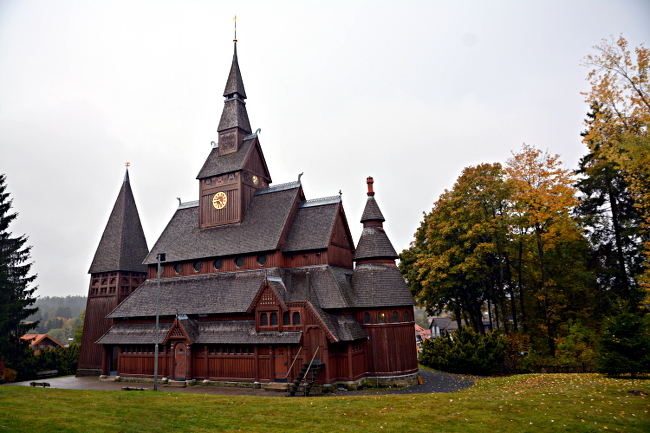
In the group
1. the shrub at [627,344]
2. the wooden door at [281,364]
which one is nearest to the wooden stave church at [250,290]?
the wooden door at [281,364]

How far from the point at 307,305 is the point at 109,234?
82.2 feet

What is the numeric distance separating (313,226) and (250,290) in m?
6.65

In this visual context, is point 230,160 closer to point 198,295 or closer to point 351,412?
point 198,295

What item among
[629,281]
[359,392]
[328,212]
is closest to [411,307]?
[359,392]

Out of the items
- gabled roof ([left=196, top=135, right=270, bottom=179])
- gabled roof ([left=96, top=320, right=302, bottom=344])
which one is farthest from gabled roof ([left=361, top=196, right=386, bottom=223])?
gabled roof ([left=196, top=135, right=270, bottom=179])

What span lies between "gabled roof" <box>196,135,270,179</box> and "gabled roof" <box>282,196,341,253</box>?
22.0 feet

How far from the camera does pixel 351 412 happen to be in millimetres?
16047

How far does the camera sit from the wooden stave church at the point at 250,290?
26203mm

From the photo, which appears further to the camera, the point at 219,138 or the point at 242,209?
the point at 219,138

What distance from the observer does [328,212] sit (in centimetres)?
3186

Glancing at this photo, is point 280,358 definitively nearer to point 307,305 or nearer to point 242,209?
point 307,305

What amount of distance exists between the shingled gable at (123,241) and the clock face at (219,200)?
945 centimetres

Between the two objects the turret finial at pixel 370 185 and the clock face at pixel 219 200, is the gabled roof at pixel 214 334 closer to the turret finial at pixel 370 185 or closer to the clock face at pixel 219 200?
the clock face at pixel 219 200

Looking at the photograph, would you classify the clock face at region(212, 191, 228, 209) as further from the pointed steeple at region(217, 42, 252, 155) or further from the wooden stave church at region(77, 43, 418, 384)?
the pointed steeple at region(217, 42, 252, 155)
